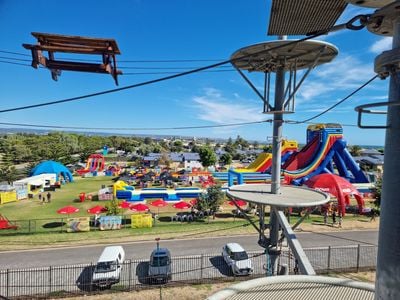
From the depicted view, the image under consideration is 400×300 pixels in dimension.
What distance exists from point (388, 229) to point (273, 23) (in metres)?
3.45

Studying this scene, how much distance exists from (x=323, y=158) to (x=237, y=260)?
74.5ft

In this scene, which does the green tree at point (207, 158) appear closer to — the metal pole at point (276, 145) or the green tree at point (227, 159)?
the green tree at point (227, 159)

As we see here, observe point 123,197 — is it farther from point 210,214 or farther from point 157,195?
point 210,214

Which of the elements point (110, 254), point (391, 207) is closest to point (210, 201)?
point (110, 254)

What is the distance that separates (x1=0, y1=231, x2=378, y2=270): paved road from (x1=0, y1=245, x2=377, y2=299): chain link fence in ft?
4.97

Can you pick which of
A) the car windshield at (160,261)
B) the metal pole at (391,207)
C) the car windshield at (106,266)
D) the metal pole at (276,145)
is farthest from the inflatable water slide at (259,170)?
the metal pole at (391,207)

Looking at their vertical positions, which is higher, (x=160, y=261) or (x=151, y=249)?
(x=160, y=261)

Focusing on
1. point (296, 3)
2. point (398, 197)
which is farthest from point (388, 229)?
point (296, 3)

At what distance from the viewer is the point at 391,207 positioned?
312 centimetres

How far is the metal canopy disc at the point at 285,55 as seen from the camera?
762cm

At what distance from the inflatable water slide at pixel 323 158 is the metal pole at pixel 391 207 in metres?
28.3

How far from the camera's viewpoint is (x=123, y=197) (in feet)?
104

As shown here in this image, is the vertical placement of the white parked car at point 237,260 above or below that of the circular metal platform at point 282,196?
below

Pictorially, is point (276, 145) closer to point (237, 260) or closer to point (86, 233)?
point (237, 260)
